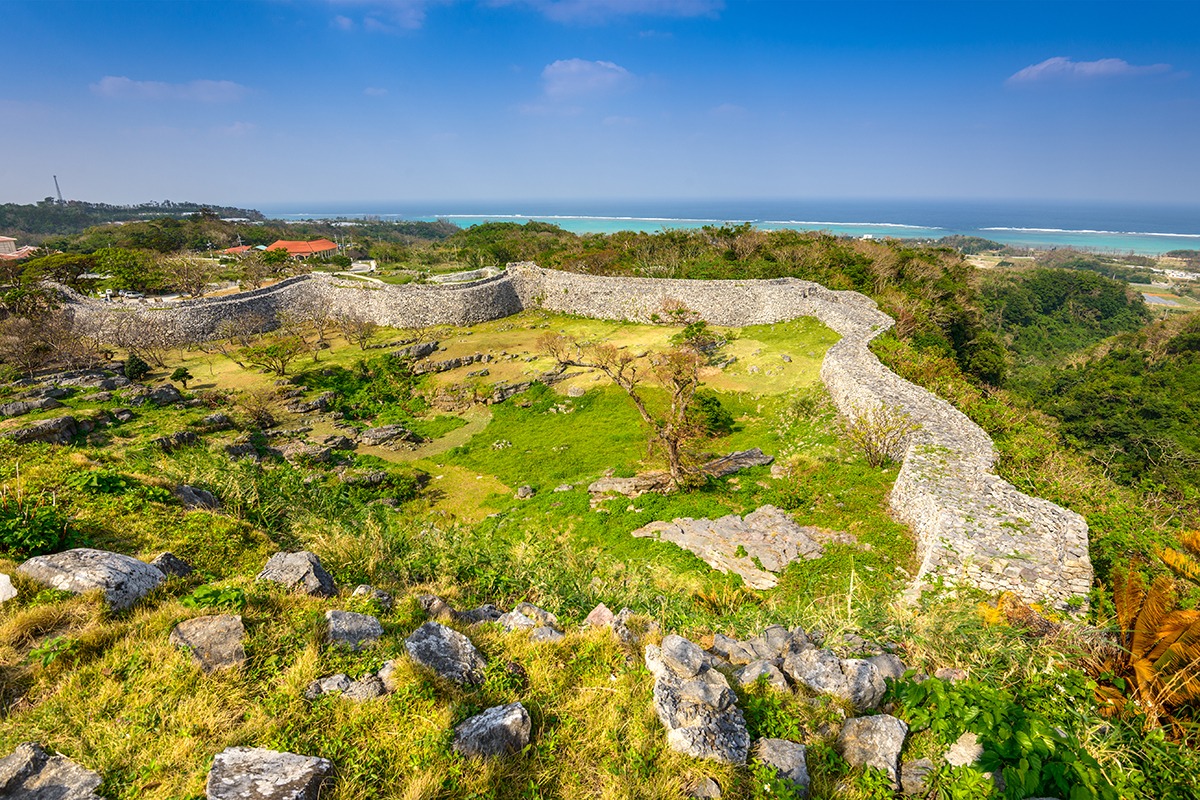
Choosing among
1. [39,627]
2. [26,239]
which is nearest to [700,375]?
[39,627]

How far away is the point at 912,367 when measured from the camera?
58.5 feet

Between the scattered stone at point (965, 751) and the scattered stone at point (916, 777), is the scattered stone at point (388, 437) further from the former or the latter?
the scattered stone at point (965, 751)

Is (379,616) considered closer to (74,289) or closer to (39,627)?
(39,627)

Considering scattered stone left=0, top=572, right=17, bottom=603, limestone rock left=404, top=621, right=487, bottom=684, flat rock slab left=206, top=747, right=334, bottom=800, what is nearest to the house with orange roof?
scattered stone left=0, top=572, right=17, bottom=603

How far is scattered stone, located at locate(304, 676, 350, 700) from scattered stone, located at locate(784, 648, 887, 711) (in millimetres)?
4266

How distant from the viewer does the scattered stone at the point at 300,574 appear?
212 inches

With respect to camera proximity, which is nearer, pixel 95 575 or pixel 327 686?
pixel 327 686

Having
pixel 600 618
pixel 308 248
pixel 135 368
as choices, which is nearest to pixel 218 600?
pixel 600 618

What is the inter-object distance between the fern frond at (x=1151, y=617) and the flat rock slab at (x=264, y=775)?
7538mm

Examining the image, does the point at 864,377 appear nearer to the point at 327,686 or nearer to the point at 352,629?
the point at 352,629

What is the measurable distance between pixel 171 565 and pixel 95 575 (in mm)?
A: 910

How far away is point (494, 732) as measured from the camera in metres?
3.63

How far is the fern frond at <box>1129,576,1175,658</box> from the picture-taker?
4.75 metres

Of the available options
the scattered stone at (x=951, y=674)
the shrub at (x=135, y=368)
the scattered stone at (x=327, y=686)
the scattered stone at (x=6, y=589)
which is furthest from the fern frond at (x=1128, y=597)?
the shrub at (x=135, y=368)
